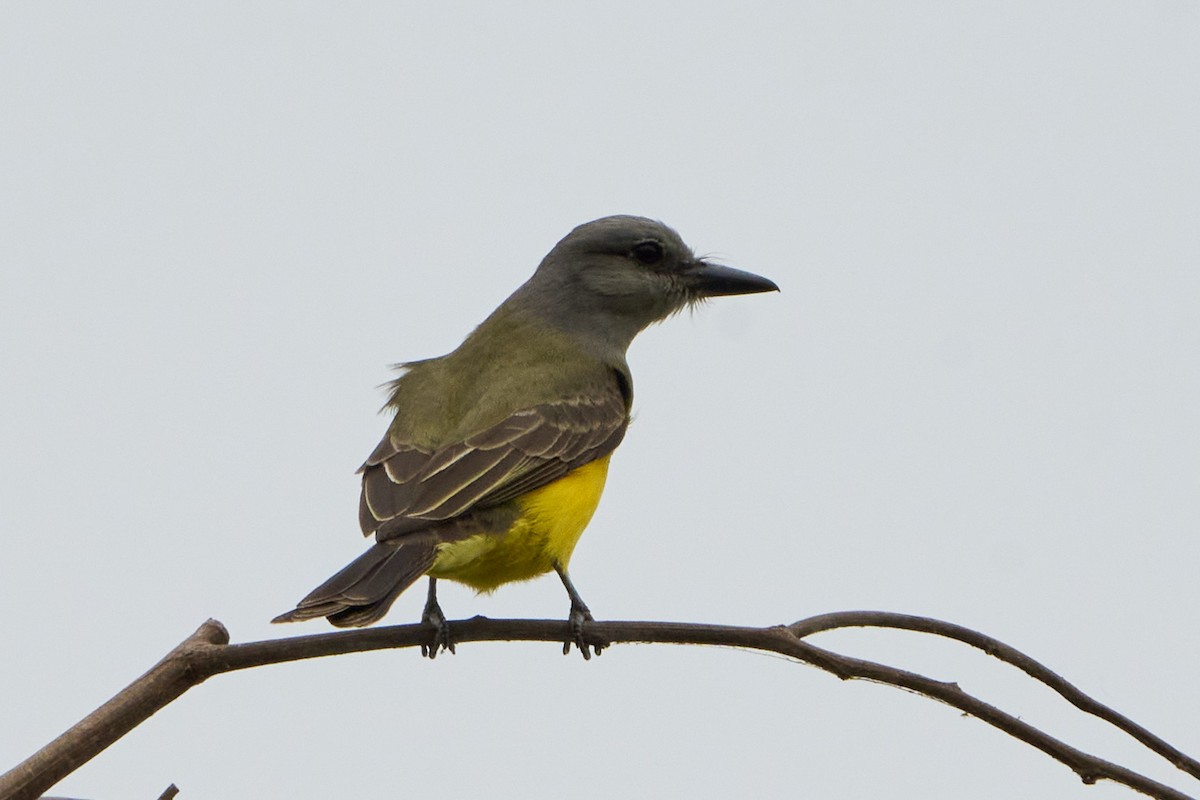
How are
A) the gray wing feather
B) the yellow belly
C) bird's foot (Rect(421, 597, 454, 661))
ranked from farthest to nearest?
the yellow belly < the gray wing feather < bird's foot (Rect(421, 597, 454, 661))

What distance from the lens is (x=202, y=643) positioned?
3.09 metres

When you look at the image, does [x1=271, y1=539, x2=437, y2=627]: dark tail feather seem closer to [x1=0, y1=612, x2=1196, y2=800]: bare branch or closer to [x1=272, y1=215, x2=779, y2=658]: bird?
[x1=272, y1=215, x2=779, y2=658]: bird

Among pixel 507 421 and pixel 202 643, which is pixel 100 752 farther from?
pixel 507 421

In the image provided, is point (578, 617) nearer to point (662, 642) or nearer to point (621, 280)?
point (662, 642)

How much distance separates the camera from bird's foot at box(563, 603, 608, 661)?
13.2 feet

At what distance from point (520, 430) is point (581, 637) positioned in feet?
4.22

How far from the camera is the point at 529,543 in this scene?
512 centimetres

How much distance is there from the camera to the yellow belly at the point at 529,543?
4922 millimetres

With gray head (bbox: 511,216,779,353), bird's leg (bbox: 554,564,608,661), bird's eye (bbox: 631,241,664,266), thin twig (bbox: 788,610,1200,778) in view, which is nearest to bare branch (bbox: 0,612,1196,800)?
thin twig (bbox: 788,610,1200,778)

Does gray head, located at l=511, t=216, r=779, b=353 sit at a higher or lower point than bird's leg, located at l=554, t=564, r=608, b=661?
higher

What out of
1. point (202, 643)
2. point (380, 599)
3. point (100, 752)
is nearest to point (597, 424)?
point (380, 599)

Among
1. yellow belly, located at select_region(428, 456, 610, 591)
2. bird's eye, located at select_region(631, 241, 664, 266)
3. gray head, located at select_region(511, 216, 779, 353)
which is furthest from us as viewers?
bird's eye, located at select_region(631, 241, 664, 266)

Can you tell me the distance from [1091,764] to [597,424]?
3.09 metres

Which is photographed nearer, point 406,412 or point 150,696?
point 150,696
